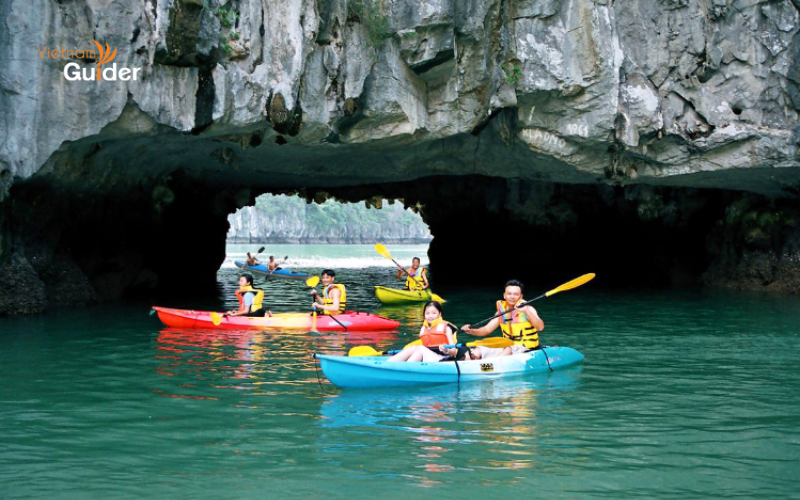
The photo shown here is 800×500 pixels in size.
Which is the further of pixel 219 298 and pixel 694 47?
pixel 219 298

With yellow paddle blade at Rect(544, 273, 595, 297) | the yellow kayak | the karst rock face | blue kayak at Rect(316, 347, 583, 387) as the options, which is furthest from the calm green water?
the yellow kayak

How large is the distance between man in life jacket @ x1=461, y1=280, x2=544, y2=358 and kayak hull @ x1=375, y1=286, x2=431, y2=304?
8.64m

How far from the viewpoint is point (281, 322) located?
44.0ft

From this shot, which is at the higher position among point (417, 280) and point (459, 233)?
point (459, 233)

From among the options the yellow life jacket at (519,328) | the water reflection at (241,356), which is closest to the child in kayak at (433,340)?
the yellow life jacket at (519,328)

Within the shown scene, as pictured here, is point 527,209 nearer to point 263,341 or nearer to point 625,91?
point 625,91

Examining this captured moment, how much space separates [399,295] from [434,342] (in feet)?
31.2

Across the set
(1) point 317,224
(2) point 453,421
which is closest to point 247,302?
(2) point 453,421

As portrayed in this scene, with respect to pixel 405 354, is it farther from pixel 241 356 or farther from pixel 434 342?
pixel 241 356

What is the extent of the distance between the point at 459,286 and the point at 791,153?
11625 mm

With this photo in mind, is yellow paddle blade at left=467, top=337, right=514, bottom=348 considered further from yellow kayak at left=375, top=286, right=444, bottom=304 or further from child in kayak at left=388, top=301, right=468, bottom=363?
yellow kayak at left=375, top=286, right=444, bottom=304

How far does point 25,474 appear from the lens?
5285 mm

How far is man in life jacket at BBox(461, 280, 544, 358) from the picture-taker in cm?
950

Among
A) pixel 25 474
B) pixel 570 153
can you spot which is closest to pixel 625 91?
pixel 570 153
